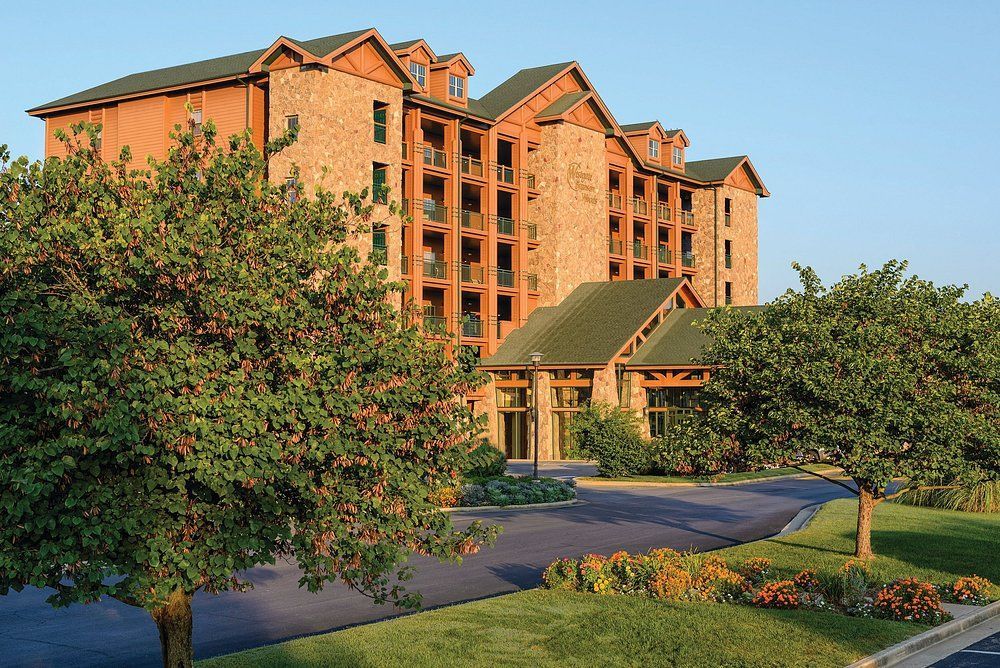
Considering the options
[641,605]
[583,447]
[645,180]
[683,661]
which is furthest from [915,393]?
[645,180]

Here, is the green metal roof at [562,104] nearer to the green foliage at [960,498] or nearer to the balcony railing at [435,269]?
the balcony railing at [435,269]

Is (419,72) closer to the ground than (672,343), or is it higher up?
higher up

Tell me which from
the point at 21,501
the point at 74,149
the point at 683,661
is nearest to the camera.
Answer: the point at 21,501

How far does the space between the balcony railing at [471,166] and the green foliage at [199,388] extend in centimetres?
4844

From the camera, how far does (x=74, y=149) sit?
29.9 feet

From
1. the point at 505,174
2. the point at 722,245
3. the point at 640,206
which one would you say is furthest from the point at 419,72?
the point at 722,245

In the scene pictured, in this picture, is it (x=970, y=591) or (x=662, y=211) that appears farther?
(x=662, y=211)

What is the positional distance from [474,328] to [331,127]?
15566mm

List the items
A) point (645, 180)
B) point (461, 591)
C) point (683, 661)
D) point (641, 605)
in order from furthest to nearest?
1. point (645, 180)
2. point (461, 591)
3. point (641, 605)
4. point (683, 661)

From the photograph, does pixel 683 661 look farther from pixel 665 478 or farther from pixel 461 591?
pixel 665 478

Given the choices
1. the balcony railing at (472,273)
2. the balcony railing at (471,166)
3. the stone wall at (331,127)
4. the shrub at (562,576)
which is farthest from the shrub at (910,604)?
the balcony railing at (471,166)

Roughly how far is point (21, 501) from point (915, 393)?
51.6 feet

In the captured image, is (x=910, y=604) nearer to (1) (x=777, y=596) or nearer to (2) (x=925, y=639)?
(2) (x=925, y=639)

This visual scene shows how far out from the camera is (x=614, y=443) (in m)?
45.8
